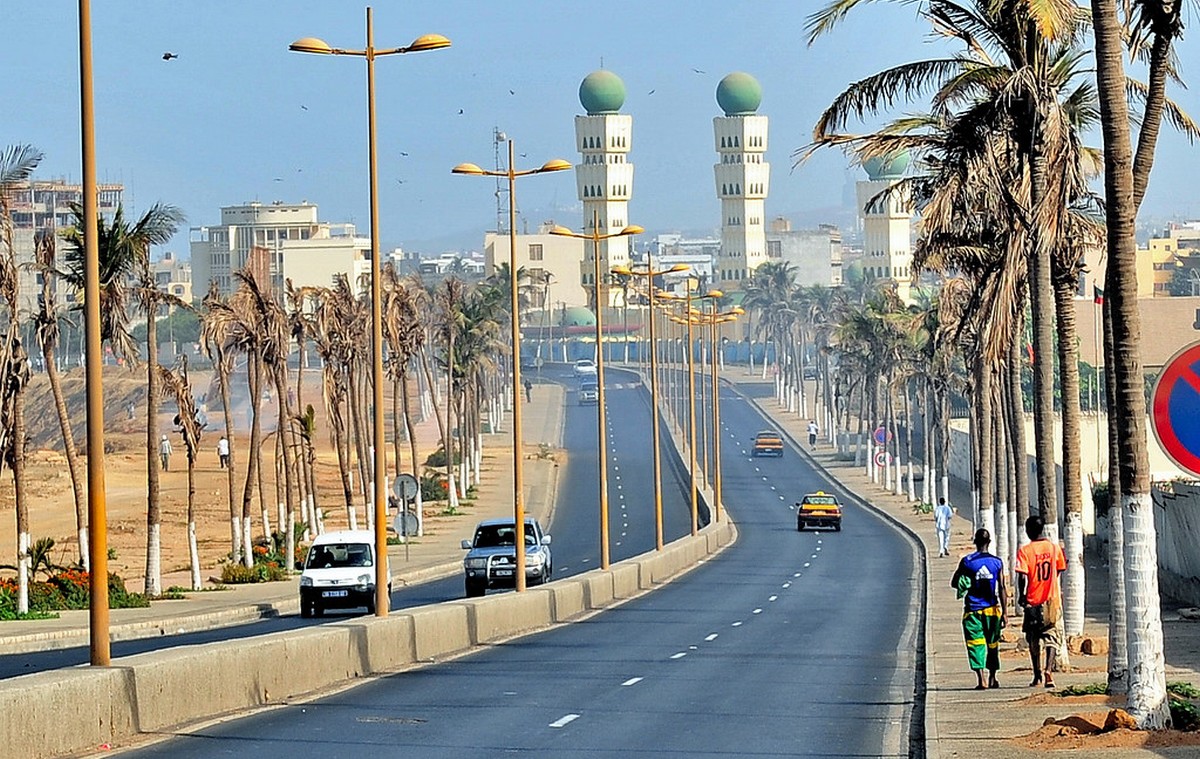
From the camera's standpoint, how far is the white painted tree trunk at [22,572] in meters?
45.2

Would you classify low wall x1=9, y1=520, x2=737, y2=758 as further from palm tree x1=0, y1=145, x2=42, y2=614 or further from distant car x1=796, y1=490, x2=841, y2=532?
distant car x1=796, y1=490, x2=841, y2=532

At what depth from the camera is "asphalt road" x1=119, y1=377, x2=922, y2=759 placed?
58.7 feet

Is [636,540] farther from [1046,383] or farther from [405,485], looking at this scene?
[1046,383]

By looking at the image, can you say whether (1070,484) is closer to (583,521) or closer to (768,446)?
(583,521)

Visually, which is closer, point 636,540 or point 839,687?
point 839,687

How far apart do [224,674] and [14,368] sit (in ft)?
96.8

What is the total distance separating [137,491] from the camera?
4072 inches

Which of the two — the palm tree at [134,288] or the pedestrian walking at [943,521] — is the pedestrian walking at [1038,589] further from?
the pedestrian walking at [943,521]

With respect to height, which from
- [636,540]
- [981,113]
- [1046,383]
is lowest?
[636,540]

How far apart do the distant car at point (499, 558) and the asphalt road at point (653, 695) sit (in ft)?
10.2

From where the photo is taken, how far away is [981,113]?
29.0 meters

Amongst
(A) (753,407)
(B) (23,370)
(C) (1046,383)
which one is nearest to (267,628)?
(B) (23,370)

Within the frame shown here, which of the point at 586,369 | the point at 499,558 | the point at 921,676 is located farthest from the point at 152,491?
the point at 586,369

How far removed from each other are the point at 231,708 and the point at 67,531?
6691cm
